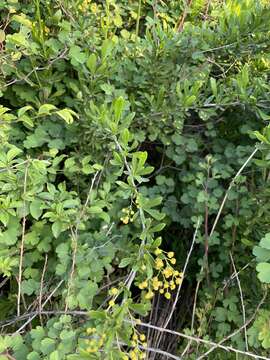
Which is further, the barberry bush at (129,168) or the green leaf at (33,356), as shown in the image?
the barberry bush at (129,168)

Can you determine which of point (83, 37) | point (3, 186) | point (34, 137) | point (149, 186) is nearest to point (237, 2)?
point (83, 37)

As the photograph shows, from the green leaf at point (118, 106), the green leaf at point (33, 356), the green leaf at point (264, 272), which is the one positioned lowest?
the green leaf at point (33, 356)

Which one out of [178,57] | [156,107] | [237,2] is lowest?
[156,107]

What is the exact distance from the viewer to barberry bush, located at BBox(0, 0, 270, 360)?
115cm

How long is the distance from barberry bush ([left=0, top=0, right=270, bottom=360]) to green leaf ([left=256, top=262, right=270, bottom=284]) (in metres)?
0.04

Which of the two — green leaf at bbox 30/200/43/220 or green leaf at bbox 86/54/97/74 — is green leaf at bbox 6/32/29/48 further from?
green leaf at bbox 30/200/43/220

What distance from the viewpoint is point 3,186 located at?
1.08 meters

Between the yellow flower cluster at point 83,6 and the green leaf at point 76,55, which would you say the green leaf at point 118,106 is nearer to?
Result: the green leaf at point 76,55

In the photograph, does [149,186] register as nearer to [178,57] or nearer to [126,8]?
[178,57]

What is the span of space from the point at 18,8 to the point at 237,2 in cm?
73

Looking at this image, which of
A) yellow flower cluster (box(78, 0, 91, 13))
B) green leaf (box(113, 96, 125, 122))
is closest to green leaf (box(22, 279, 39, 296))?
green leaf (box(113, 96, 125, 122))

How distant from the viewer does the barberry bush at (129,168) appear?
45.2 inches

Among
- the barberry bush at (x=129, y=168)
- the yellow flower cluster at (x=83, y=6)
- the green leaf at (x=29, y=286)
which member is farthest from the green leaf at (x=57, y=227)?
the yellow flower cluster at (x=83, y=6)

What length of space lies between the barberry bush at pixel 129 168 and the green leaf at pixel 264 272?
42mm
